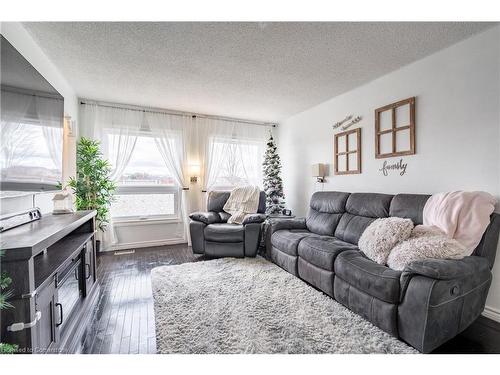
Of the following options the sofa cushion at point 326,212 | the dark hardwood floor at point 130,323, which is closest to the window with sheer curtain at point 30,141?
the dark hardwood floor at point 130,323

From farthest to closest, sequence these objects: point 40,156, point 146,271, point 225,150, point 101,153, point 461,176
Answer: point 225,150 < point 101,153 < point 146,271 < point 461,176 < point 40,156

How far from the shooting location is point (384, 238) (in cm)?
200

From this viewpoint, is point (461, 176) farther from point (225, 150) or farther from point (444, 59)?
point (225, 150)

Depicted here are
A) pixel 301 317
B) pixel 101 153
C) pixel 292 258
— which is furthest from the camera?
pixel 101 153

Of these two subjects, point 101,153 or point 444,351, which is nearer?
point 444,351

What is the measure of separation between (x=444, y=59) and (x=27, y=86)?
358 centimetres

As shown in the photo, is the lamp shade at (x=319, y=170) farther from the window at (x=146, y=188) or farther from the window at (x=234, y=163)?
the window at (x=146, y=188)

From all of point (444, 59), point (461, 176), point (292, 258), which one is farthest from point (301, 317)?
point (444, 59)

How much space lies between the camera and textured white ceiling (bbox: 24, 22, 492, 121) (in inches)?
78.7

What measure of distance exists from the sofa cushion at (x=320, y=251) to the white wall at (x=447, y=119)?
110 cm

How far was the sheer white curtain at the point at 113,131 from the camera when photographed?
378 centimetres

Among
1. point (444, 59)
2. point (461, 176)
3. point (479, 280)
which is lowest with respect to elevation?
point (479, 280)

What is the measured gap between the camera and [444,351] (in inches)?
59.9

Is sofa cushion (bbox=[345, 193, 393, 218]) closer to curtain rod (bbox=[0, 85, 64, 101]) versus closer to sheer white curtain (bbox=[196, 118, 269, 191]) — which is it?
sheer white curtain (bbox=[196, 118, 269, 191])
